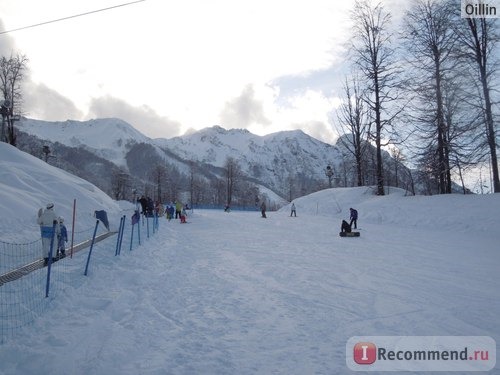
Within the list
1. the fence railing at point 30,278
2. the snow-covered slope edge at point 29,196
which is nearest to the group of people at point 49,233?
the fence railing at point 30,278

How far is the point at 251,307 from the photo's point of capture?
7.74 metres

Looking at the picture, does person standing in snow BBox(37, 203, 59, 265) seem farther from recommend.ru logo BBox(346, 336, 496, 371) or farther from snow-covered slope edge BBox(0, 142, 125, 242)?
recommend.ru logo BBox(346, 336, 496, 371)

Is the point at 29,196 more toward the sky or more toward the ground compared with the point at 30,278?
more toward the sky

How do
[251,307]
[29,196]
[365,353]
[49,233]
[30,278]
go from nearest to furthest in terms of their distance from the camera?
1. [365,353]
2. [251,307]
3. [30,278]
4. [49,233]
5. [29,196]

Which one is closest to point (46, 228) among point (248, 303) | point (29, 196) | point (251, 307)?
point (248, 303)

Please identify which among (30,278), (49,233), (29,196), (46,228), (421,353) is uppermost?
(29,196)

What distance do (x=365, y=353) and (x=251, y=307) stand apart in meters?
2.80

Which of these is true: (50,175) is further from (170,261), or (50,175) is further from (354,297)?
(354,297)

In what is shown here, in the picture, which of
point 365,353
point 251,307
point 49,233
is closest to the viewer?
point 365,353

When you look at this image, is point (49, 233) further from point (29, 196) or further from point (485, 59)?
point (485, 59)

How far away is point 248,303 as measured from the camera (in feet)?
26.3

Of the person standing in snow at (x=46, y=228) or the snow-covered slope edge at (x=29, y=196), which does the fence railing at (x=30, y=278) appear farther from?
the snow-covered slope edge at (x=29, y=196)

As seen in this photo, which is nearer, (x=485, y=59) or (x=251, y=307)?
(x=251, y=307)

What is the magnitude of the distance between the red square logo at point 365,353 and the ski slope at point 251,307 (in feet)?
0.75
